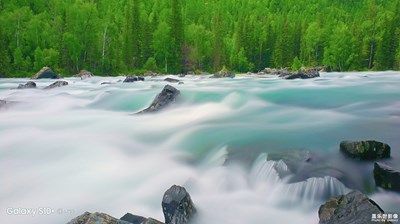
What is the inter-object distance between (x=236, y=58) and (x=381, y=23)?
32.6m

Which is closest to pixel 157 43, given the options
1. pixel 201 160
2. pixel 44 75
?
pixel 44 75

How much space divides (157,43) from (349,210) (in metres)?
63.7

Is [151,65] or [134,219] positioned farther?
[151,65]

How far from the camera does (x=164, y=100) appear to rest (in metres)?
14.8

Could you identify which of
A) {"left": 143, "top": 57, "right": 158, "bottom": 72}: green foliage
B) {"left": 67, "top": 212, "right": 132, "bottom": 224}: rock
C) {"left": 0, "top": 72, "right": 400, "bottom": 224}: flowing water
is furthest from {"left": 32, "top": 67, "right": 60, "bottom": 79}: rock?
{"left": 67, "top": 212, "right": 132, "bottom": 224}: rock

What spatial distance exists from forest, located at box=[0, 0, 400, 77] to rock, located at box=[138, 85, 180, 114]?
141 ft

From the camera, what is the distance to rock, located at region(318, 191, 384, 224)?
4.93m

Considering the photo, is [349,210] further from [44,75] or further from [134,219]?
[44,75]

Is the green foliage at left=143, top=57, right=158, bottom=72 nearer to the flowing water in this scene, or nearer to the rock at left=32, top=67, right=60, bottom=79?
the rock at left=32, top=67, right=60, bottom=79

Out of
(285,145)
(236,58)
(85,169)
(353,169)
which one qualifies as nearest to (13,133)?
(85,169)

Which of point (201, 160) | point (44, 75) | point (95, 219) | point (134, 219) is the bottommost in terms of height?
point (44, 75)

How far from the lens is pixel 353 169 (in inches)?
285

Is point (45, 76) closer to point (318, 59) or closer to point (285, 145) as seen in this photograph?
point (285, 145)

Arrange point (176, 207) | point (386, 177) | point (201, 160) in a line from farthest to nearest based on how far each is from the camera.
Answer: point (201, 160) < point (386, 177) < point (176, 207)
